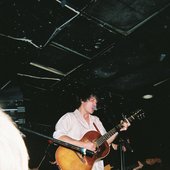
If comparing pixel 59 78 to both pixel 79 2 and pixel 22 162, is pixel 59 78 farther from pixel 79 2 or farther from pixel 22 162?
pixel 22 162

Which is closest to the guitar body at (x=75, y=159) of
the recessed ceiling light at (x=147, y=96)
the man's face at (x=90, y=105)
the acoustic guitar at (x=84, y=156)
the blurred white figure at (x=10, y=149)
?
the acoustic guitar at (x=84, y=156)

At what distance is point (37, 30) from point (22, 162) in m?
4.33

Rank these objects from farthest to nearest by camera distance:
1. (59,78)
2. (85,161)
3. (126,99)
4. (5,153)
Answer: (126,99) → (59,78) → (85,161) → (5,153)

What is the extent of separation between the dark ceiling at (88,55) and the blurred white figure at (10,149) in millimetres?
3665

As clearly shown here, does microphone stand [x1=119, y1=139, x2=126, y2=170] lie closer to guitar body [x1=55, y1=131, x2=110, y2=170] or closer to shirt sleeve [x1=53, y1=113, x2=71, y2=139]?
guitar body [x1=55, y1=131, x2=110, y2=170]

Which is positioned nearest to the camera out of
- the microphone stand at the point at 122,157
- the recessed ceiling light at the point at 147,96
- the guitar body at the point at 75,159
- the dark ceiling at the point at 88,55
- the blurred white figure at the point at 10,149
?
the blurred white figure at the point at 10,149

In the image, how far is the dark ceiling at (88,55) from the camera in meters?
4.31

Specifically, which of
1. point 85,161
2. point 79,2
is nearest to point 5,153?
point 85,161

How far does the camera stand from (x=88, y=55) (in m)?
5.84

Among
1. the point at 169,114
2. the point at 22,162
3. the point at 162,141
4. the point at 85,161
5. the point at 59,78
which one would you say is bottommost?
the point at 22,162

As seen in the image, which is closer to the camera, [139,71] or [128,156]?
[139,71]

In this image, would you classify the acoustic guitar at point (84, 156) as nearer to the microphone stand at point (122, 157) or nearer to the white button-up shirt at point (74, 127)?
the white button-up shirt at point (74, 127)

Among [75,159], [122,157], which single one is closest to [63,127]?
[75,159]

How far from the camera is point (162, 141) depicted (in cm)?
841
